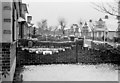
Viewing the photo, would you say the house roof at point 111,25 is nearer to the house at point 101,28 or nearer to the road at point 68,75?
the house at point 101,28

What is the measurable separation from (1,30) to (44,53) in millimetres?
7767

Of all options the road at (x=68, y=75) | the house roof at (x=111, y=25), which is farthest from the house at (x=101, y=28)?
the road at (x=68, y=75)

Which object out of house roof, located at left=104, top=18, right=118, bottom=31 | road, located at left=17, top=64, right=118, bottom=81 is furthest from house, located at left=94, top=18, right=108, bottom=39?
road, located at left=17, top=64, right=118, bottom=81

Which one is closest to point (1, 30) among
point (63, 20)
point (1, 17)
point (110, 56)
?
point (1, 17)

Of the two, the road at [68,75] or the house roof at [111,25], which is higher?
the house roof at [111,25]

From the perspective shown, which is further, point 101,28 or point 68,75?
point 101,28

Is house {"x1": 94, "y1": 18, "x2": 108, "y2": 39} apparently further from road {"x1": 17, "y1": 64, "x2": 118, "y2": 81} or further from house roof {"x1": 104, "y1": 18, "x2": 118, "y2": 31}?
road {"x1": 17, "y1": 64, "x2": 118, "y2": 81}

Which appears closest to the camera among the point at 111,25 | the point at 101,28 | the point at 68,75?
the point at 68,75

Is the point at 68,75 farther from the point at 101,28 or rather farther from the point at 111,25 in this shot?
the point at 101,28

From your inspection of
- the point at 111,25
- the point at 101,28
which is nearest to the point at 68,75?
the point at 111,25

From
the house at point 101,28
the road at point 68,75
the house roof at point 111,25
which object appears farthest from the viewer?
the house at point 101,28

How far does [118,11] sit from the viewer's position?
8.87 m

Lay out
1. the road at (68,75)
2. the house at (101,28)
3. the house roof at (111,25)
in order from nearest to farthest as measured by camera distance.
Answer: the road at (68,75), the house roof at (111,25), the house at (101,28)

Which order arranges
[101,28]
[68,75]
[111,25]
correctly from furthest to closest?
[101,28], [111,25], [68,75]
